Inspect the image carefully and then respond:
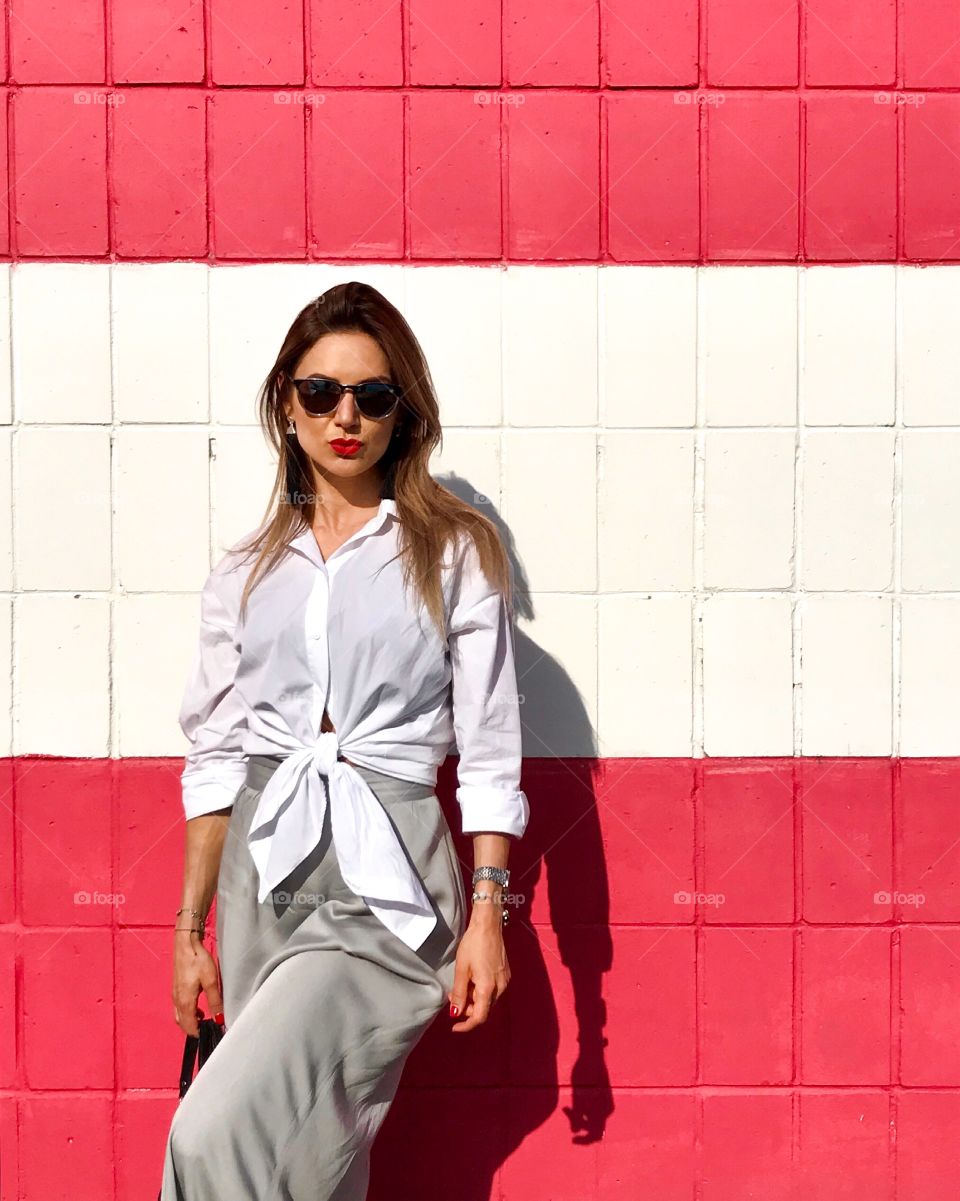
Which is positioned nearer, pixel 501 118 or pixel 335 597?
pixel 335 597

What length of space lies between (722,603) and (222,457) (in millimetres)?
1240

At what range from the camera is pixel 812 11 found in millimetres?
3051

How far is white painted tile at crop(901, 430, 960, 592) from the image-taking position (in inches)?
121

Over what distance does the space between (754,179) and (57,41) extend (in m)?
1.67

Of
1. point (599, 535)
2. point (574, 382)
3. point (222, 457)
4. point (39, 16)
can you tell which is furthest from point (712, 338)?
point (39, 16)

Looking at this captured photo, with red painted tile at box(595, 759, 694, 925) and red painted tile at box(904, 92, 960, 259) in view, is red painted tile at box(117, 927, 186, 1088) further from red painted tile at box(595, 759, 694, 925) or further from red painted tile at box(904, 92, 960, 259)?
red painted tile at box(904, 92, 960, 259)

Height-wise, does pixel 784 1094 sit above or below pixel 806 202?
below

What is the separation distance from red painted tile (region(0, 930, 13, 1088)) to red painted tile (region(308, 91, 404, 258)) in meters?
1.84

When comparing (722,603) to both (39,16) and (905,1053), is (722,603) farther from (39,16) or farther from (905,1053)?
A: (39,16)

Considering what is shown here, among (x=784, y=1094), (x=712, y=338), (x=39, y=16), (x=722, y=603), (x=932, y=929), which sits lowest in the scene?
(x=784, y=1094)

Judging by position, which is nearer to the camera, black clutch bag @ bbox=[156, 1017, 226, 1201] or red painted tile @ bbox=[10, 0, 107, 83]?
black clutch bag @ bbox=[156, 1017, 226, 1201]

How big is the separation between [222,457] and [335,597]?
789 mm

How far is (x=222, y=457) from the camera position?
3.08 m

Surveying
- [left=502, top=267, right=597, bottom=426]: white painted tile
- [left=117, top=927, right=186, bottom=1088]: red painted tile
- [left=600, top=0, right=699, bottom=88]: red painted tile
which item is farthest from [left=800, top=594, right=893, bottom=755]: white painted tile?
[left=117, top=927, right=186, bottom=1088]: red painted tile
